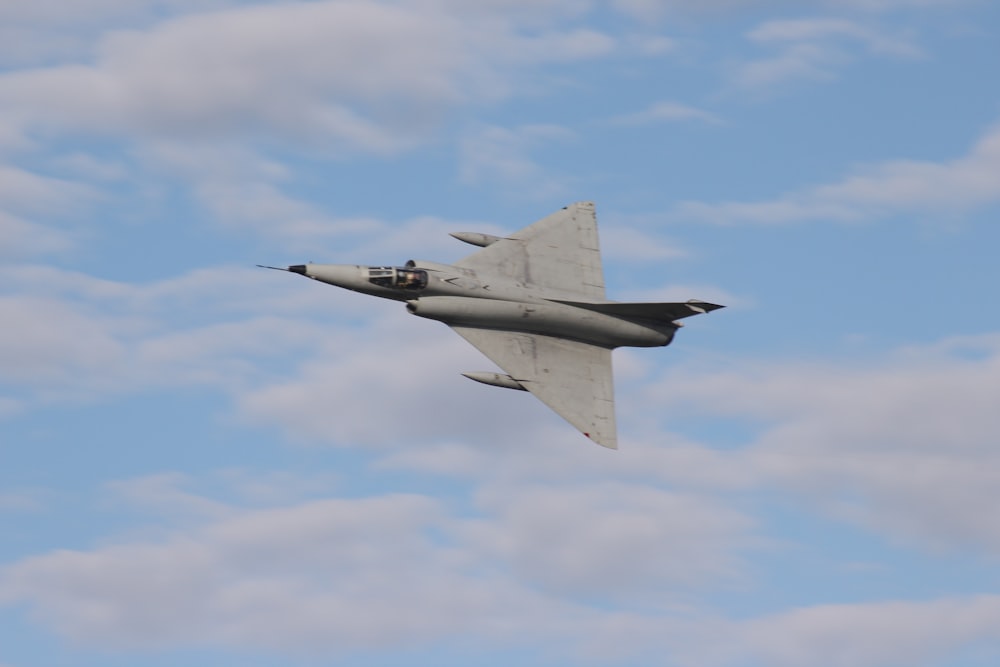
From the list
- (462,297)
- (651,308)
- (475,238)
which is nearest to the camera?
(462,297)

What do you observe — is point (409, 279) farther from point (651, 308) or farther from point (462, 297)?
point (651, 308)

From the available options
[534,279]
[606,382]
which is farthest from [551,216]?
[606,382]

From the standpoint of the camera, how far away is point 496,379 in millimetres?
60281

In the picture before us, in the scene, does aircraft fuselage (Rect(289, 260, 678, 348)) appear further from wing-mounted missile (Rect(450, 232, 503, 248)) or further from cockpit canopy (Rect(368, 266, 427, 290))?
wing-mounted missile (Rect(450, 232, 503, 248))

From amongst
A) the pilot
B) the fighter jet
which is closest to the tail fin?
the fighter jet

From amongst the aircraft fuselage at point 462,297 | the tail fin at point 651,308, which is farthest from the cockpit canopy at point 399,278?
the tail fin at point 651,308

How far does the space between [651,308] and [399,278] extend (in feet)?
35.0

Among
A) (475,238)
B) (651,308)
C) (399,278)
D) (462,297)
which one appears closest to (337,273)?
(399,278)

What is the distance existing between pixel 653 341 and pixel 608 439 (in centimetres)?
506

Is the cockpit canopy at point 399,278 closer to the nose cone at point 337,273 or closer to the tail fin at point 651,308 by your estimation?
the nose cone at point 337,273

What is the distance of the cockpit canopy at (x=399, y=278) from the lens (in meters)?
60.6

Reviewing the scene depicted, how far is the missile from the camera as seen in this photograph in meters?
59.9

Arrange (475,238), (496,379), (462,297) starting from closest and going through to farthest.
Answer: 1. (496,379)
2. (462,297)
3. (475,238)

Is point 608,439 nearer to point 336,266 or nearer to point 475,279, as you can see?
point 475,279
